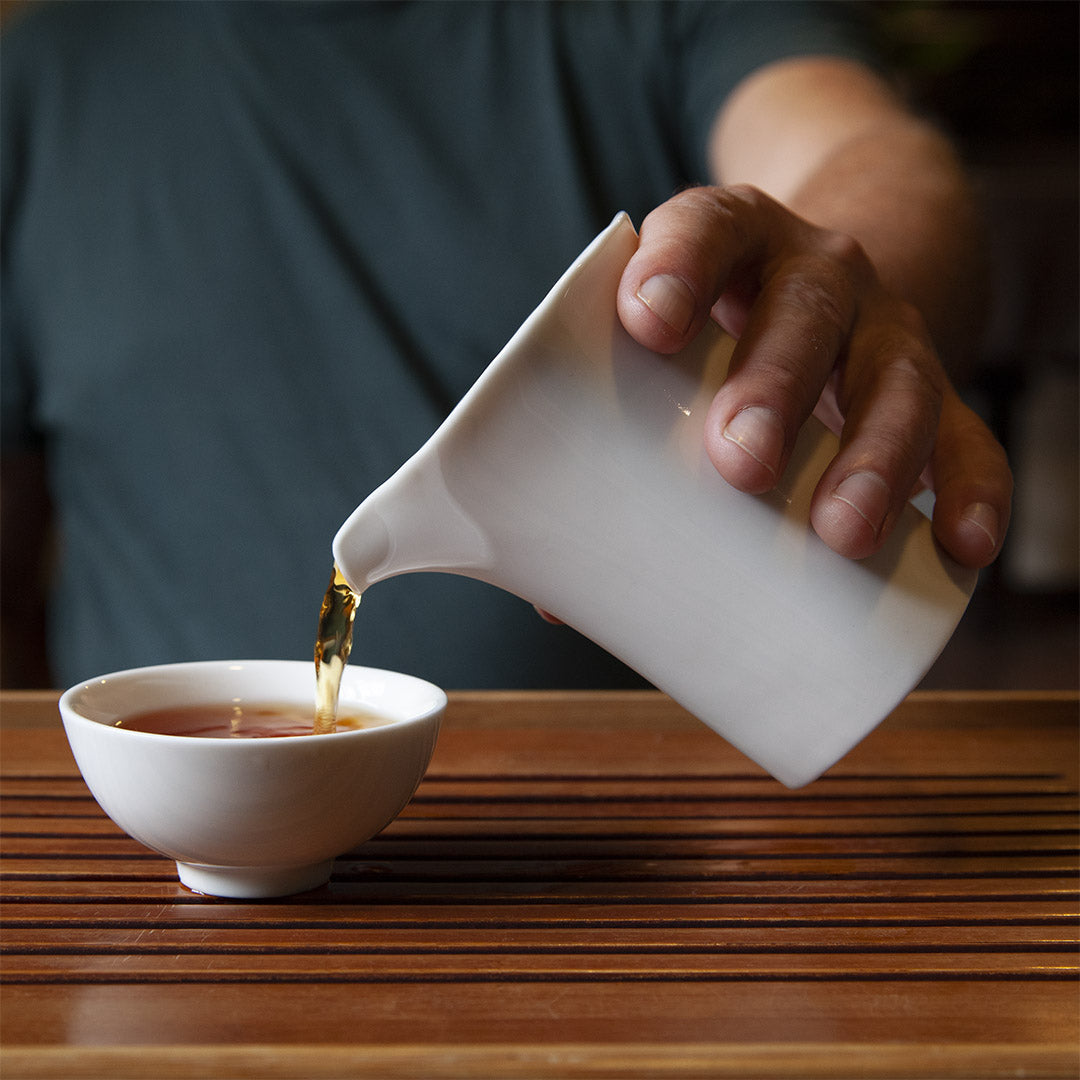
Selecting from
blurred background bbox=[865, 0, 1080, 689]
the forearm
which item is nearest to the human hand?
the forearm

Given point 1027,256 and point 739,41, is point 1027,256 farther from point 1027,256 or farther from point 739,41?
point 739,41

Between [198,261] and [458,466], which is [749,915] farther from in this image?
[198,261]

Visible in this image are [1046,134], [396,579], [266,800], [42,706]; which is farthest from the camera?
[1046,134]

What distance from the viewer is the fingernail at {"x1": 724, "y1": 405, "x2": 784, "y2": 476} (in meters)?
0.50

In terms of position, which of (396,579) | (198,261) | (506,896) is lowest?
(396,579)

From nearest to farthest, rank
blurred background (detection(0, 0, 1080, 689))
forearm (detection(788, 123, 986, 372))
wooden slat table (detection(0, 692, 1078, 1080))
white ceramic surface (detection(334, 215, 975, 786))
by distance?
wooden slat table (detection(0, 692, 1078, 1080)) → white ceramic surface (detection(334, 215, 975, 786)) → forearm (detection(788, 123, 986, 372)) → blurred background (detection(0, 0, 1080, 689))

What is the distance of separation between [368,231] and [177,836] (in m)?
0.80

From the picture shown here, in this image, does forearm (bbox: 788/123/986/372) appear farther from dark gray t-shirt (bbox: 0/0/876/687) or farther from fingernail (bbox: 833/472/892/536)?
fingernail (bbox: 833/472/892/536)

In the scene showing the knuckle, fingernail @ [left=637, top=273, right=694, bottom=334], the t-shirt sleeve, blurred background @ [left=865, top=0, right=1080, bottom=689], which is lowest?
blurred background @ [left=865, top=0, right=1080, bottom=689]

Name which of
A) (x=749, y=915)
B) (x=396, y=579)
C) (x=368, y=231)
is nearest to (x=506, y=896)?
(x=749, y=915)

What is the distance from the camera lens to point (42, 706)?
0.83 m

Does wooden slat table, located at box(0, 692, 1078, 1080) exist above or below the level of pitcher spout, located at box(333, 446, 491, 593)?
below

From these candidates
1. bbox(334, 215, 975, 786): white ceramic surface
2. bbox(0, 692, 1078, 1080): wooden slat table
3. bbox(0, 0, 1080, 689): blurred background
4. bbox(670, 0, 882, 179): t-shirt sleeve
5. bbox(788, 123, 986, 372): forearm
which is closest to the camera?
bbox(0, 692, 1078, 1080): wooden slat table

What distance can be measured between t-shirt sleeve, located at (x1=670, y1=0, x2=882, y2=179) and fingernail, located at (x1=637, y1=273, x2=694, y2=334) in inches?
28.0
